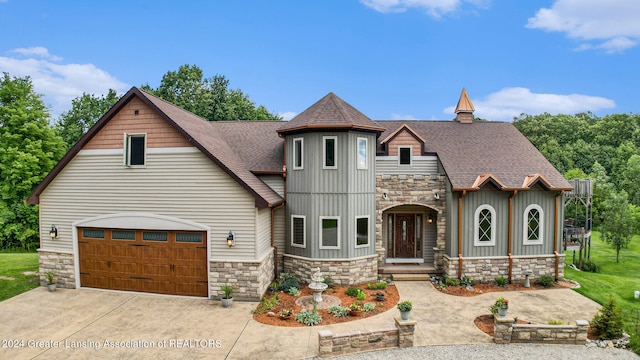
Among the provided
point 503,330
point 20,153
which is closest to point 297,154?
point 503,330

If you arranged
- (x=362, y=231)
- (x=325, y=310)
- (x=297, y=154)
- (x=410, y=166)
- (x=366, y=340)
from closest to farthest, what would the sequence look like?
(x=366, y=340)
(x=325, y=310)
(x=362, y=231)
(x=297, y=154)
(x=410, y=166)

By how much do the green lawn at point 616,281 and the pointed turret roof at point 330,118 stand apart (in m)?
9.19

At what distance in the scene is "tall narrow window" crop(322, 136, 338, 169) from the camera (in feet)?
40.0

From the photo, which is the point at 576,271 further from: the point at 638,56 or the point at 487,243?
the point at 638,56

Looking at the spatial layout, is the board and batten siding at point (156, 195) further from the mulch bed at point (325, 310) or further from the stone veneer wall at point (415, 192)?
the stone veneer wall at point (415, 192)

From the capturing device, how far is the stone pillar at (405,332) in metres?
7.79

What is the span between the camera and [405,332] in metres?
7.82

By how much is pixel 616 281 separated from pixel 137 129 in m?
18.7

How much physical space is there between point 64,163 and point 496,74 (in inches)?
988

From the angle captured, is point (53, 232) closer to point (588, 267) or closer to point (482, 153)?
point (482, 153)

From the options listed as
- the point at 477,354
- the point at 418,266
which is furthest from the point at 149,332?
the point at 418,266

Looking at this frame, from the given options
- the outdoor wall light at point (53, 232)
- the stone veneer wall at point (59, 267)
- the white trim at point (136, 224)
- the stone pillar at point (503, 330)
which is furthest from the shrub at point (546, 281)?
the outdoor wall light at point (53, 232)

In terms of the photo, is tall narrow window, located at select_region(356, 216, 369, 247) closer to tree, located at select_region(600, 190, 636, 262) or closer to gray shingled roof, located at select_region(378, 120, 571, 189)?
gray shingled roof, located at select_region(378, 120, 571, 189)

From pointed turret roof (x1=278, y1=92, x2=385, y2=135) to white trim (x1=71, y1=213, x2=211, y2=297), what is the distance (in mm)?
4762
